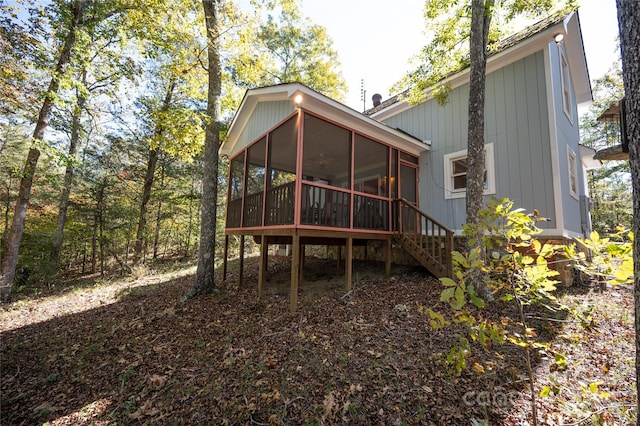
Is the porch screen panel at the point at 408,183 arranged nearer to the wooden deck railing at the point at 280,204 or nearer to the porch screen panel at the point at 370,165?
the porch screen panel at the point at 370,165

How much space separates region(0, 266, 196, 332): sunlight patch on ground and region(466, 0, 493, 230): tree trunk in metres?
9.51

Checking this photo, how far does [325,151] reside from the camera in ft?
27.9

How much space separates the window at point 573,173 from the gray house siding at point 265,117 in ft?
Answer: 25.3

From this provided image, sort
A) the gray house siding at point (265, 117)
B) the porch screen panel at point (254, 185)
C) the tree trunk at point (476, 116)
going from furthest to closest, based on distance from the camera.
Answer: the gray house siding at point (265, 117) → the porch screen panel at point (254, 185) → the tree trunk at point (476, 116)

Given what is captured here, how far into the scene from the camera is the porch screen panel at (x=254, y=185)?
711 cm

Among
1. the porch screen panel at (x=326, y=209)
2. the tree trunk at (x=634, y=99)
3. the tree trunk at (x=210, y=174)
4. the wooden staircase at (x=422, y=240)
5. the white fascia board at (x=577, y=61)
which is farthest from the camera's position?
the white fascia board at (x=577, y=61)

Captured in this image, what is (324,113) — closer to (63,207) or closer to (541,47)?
(541,47)

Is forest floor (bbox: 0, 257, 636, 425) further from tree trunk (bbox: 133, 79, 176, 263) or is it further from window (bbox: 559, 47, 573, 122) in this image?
tree trunk (bbox: 133, 79, 176, 263)

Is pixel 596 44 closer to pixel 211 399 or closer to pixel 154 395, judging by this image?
pixel 211 399

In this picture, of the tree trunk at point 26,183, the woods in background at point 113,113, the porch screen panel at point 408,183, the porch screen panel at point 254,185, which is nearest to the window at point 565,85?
the porch screen panel at point 408,183

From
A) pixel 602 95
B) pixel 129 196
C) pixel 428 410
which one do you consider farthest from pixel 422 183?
pixel 602 95

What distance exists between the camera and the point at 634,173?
138 centimetres

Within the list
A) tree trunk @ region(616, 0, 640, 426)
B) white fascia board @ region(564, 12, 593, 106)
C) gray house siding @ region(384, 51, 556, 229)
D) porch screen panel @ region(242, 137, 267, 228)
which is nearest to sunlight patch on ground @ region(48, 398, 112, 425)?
porch screen panel @ region(242, 137, 267, 228)

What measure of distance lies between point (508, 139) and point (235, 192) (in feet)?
27.3
